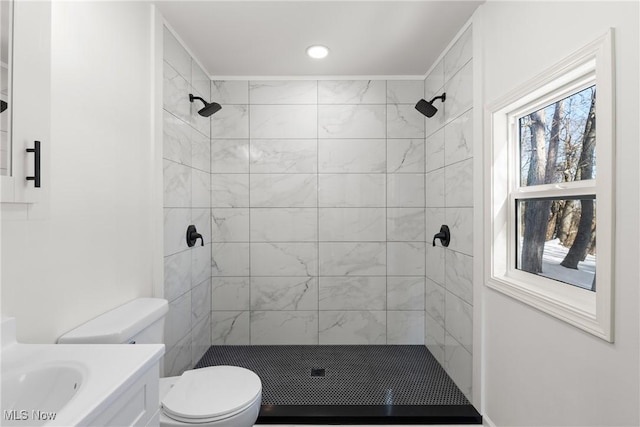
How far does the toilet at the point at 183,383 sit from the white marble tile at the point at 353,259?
4.39ft

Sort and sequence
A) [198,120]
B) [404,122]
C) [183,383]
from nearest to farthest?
1. [183,383]
2. [198,120]
3. [404,122]

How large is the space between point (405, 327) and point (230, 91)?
2533 millimetres

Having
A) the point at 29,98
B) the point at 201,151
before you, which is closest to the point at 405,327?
the point at 201,151

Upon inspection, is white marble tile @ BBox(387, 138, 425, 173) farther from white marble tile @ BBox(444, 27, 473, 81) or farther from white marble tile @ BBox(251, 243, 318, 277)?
white marble tile @ BBox(251, 243, 318, 277)

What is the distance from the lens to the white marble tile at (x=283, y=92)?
2.83 m

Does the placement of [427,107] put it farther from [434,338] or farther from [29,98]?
[29,98]

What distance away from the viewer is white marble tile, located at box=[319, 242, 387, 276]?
2.85 meters

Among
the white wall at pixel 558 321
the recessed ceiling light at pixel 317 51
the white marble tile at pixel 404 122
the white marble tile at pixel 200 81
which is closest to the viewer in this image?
the white wall at pixel 558 321

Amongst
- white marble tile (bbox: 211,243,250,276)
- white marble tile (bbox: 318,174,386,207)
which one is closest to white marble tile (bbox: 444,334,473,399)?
white marble tile (bbox: 318,174,386,207)

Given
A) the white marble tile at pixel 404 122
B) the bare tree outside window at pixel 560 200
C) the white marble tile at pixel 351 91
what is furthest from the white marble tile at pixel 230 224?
the bare tree outside window at pixel 560 200

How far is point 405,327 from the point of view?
284cm

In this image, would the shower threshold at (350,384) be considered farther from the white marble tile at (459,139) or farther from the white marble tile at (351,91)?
the white marble tile at (351,91)

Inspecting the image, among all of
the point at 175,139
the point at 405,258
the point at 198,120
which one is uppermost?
the point at 198,120

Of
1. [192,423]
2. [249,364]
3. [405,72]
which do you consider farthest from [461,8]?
[249,364]
